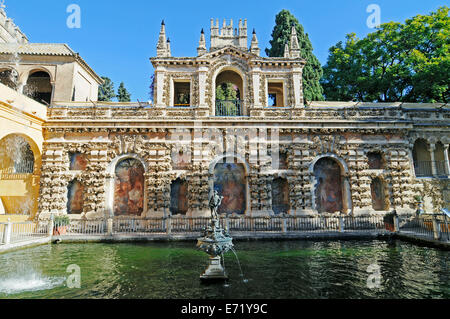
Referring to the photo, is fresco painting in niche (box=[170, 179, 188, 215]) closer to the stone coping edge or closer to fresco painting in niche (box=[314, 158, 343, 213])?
the stone coping edge

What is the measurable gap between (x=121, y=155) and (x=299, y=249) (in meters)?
14.8

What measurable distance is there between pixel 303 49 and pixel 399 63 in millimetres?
10369

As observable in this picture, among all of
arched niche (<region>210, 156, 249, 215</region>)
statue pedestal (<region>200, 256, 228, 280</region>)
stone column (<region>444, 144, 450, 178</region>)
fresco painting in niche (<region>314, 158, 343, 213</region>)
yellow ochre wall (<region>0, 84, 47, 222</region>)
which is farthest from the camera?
stone column (<region>444, 144, 450, 178</region>)

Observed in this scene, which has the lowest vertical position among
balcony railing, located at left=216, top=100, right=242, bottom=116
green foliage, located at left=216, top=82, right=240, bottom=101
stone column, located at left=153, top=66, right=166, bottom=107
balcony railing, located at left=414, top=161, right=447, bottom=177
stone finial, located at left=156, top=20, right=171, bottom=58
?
balcony railing, located at left=414, top=161, right=447, bottom=177

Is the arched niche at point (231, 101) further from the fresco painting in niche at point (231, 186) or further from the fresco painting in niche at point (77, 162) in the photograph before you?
the fresco painting in niche at point (77, 162)

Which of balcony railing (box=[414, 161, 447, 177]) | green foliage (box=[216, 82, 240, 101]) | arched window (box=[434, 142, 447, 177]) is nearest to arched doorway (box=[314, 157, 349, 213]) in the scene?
balcony railing (box=[414, 161, 447, 177])

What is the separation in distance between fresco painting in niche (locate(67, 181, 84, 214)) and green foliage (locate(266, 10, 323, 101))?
24666 mm

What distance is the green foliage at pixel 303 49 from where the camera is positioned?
3073 centimetres

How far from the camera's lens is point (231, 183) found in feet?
67.2

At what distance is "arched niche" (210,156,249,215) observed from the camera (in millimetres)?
20172

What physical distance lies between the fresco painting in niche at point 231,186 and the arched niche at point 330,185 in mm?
5562

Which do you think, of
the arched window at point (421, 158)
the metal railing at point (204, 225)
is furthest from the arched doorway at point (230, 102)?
the arched window at point (421, 158)

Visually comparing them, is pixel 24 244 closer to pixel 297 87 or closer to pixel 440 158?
pixel 297 87

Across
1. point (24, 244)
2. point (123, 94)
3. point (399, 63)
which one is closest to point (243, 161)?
point (24, 244)
